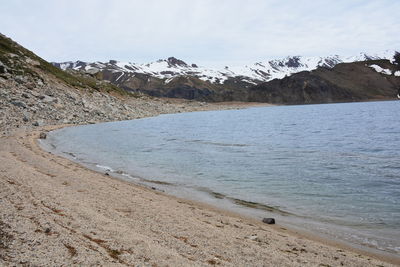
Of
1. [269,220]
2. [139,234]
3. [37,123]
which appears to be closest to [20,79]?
[37,123]

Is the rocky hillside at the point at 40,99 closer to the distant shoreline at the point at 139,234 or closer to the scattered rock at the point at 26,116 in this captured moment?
the scattered rock at the point at 26,116

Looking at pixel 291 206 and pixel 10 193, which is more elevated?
pixel 10 193

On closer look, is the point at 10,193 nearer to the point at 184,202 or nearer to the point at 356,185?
the point at 184,202

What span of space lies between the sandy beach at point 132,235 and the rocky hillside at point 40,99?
102ft

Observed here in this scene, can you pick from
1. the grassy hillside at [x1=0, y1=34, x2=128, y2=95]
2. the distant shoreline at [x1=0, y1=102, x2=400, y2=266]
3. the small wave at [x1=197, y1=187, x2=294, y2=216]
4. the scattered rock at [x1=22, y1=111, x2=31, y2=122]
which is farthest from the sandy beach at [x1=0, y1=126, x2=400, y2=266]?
the grassy hillside at [x1=0, y1=34, x2=128, y2=95]

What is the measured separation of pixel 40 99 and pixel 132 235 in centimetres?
5784

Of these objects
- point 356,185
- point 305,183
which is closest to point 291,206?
point 305,183

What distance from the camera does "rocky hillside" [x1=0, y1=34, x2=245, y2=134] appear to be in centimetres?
4828

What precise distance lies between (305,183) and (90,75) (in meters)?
121

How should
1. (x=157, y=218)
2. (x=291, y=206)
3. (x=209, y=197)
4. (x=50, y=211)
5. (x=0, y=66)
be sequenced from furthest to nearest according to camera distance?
(x=0, y=66)
(x=209, y=197)
(x=291, y=206)
(x=157, y=218)
(x=50, y=211)

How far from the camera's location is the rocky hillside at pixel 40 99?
158 feet

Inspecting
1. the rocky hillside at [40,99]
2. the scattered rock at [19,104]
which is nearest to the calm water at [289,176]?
the rocky hillside at [40,99]

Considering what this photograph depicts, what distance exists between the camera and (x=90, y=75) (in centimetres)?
12544

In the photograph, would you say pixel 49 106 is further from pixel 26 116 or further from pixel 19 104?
pixel 26 116
